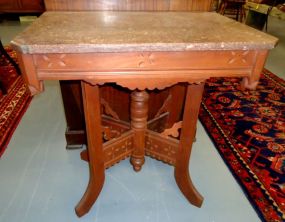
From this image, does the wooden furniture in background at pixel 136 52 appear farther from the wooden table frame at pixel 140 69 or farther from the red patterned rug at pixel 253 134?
the red patterned rug at pixel 253 134

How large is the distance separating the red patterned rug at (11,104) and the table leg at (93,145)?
0.75m

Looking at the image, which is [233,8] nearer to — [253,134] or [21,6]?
[253,134]

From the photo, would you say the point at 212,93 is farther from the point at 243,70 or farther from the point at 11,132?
the point at 11,132

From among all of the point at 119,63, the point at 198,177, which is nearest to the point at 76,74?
the point at 119,63

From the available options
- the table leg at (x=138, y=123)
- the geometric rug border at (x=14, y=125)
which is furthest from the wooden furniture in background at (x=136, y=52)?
the geometric rug border at (x=14, y=125)

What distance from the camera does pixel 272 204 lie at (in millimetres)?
1215

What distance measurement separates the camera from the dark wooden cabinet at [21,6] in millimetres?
4480

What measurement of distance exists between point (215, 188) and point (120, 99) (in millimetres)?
752

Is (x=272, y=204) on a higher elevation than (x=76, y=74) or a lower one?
lower

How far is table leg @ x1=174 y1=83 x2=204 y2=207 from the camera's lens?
95 centimetres

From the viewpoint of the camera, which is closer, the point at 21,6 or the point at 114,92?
the point at 114,92

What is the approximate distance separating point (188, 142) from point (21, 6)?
4.81m

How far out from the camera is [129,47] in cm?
67

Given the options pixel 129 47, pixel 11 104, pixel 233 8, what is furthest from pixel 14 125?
pixel 233 8
